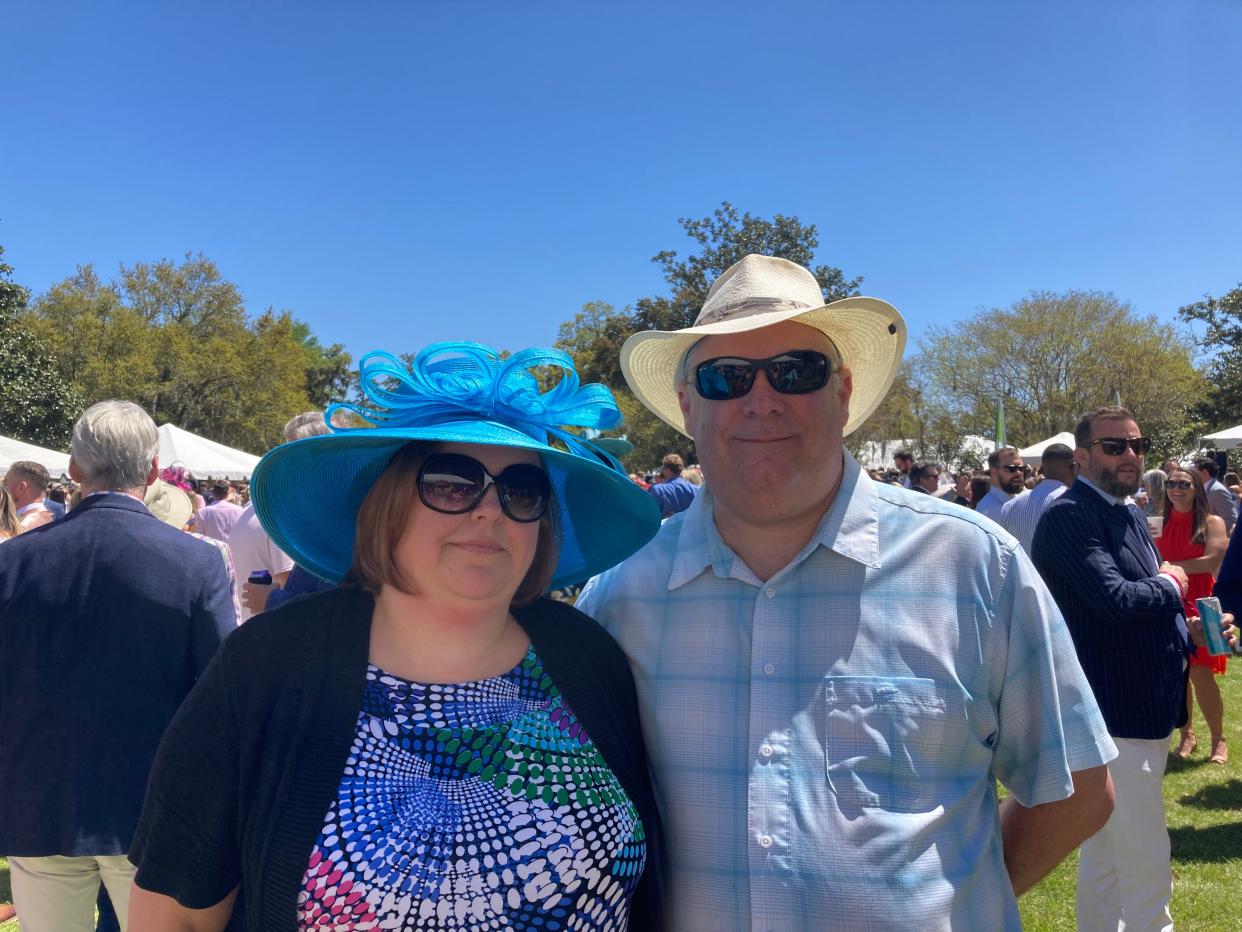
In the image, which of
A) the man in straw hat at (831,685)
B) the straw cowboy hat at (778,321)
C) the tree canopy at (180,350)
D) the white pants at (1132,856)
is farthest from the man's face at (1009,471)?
the tree canopy at (180,350)

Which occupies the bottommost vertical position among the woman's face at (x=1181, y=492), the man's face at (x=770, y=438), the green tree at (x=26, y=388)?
the man's face at (x=770, y=438)

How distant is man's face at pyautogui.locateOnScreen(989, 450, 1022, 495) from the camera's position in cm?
826

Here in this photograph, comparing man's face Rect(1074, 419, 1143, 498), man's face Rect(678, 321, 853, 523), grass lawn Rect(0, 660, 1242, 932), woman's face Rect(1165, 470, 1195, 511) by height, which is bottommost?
grass lawn Rect(0, 660, 1242, 932)

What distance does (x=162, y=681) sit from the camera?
3020mm

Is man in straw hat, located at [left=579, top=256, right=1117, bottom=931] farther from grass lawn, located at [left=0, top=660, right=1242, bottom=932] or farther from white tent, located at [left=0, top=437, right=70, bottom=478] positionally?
white tent, located at [left=0, top=437, right=70, bottom=478]

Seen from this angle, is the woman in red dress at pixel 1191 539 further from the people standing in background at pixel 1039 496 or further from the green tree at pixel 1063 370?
the green tree at pixel 1063 370

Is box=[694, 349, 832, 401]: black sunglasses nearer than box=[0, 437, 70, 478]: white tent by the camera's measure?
Yes

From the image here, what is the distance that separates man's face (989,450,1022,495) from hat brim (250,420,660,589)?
7.05m

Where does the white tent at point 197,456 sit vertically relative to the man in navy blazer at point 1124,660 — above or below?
above

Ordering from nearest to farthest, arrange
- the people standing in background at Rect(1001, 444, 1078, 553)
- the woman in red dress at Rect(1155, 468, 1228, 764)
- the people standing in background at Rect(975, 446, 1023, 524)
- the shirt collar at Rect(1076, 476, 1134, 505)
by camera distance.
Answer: the shirt collar at Rect(1076, 476, 1134, 505) → the people standing in background at Rect(1001, 444, 1078, 553) → the woman in red dress at Rect(1155, 468, 1228, 764) → the people standing in background at Rect(975, 446, 1023, 524)

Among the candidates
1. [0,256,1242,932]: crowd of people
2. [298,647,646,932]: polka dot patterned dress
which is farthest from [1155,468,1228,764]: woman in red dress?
[298,647,646,932]: polka dot patterned dress

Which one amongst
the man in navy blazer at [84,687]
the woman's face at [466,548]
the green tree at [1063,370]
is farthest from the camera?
the green tree at [1063,370]

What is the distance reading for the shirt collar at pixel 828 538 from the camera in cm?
192

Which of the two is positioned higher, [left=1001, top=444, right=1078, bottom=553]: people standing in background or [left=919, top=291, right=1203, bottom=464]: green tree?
[left=919, top=291, right=1203, bottom=464]: green tree
